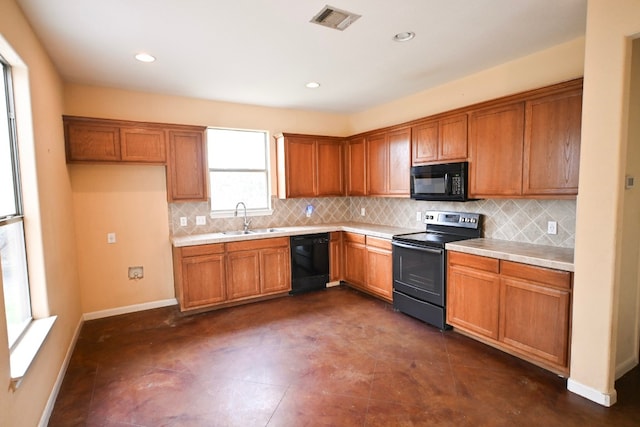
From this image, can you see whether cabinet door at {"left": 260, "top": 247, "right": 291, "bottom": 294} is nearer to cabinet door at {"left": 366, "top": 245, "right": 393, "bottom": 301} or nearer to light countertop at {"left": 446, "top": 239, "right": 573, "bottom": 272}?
cabinet door at {"left": 366, "top": 245, "right": 393, "bottom": 301}

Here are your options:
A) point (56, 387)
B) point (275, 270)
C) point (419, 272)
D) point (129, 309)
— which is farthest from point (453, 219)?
point (129, 309)

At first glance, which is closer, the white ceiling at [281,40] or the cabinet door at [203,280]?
the white ceiling at [281,40]

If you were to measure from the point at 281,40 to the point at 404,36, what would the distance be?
1003mm

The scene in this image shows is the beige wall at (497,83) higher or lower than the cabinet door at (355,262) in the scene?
higher

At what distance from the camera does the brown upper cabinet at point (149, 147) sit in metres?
3.46

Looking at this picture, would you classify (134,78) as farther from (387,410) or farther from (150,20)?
(387,410)

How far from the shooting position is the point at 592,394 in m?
2.19

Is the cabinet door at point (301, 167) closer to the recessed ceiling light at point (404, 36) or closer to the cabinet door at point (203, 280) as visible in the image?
the cabinet door at point (203, 280)

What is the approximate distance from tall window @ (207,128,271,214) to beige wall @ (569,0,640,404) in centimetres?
374

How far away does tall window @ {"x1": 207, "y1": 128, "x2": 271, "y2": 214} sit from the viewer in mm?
4473

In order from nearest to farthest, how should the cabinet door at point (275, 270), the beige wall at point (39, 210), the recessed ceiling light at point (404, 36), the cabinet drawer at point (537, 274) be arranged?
the beige wall at point (39, 210), the cabinet drawer at point (537, 274), the recessed ceiling light at point (404, 36), the cabinet door at point (275, 270)

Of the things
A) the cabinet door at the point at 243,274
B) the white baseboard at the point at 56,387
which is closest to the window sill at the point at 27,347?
the white baseboard at the point at 56,387

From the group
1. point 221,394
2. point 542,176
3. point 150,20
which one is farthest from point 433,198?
point 150,20

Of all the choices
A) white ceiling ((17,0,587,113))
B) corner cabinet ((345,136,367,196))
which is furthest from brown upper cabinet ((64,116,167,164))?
corner cabinet ((345,136,367,196))
